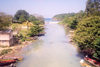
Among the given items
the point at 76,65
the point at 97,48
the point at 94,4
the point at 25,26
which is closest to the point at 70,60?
the point at 76,65

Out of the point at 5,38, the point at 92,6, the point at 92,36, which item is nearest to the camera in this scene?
the point at 92,36

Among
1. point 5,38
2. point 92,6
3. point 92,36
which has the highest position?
point 92,6

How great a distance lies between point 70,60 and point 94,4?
77.5ft

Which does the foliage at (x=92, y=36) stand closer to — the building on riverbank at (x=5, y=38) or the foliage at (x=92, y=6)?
the building on riverbank at (x=5, y=38)

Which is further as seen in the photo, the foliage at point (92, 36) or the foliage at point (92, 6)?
the foliage at point (92, 6)

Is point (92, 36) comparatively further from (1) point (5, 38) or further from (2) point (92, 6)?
(2) point (92, 6)

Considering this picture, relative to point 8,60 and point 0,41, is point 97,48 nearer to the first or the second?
point 8,60

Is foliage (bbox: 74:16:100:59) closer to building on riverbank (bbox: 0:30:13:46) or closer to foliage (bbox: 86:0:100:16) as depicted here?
building on riverbank (bbox: 0:30:13:46)

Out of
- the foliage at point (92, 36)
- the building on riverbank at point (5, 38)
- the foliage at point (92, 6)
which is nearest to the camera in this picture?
the foliage at point (92, 36)

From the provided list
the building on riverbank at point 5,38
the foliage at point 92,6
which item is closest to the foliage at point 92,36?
the building on riverbank at point 5,38

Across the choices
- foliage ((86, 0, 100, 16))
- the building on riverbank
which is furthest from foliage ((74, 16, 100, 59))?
foliage ((86, 0, 100, 16))

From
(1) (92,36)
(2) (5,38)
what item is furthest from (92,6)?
(2) (5,38)

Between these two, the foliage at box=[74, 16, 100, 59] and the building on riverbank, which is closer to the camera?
the foliage at box=[74, 16, 100, 59]

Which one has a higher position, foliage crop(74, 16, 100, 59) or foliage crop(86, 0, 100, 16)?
foliage crop(86, 0, 100, 16)
